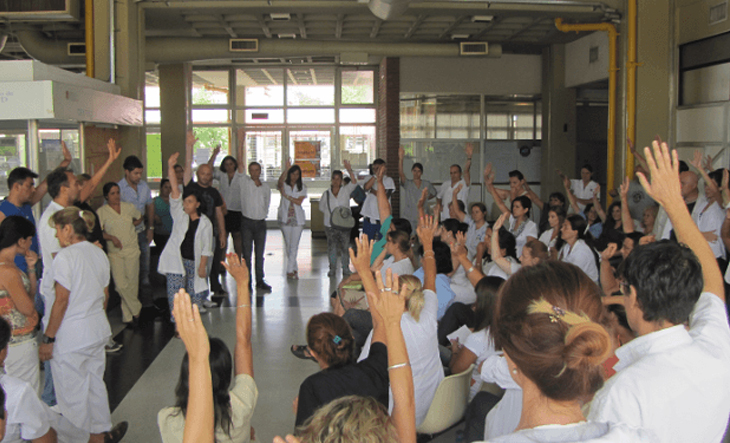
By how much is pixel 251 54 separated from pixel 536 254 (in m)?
7.55

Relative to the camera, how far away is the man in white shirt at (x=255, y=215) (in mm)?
7487

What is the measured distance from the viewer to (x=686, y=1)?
771 centimetres

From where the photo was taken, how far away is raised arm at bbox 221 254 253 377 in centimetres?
227

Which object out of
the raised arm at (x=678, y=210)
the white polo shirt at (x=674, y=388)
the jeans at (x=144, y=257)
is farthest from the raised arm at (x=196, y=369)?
the jeans at (x=144, y=257)

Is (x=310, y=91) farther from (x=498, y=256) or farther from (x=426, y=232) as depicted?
(x=426, y=232)

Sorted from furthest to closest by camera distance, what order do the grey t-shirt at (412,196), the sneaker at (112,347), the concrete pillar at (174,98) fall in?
the concrete pillar at (174,98), the grey t-shirt at (412,196), the sneaker at (112,347)

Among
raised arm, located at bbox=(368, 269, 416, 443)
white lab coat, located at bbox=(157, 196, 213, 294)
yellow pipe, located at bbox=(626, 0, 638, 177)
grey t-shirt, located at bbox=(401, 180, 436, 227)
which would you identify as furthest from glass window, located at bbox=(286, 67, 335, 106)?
raised arm, located at bbox=(368, 269, 416, 443)

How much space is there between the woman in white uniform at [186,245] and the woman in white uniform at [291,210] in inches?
96.7

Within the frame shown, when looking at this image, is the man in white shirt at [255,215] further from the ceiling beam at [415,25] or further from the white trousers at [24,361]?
the white trousers at [24,361]

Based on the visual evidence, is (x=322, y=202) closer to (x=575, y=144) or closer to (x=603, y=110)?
(x=575, y=144)

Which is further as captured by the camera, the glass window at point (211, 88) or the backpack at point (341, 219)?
the glass window at point (211, 88)

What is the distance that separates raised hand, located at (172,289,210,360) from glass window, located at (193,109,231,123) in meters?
13.0

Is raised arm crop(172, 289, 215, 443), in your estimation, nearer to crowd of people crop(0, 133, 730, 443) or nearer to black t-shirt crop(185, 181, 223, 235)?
crowd of people crop(0, 133, 730, 443)

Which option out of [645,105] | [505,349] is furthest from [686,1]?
[505,349]
